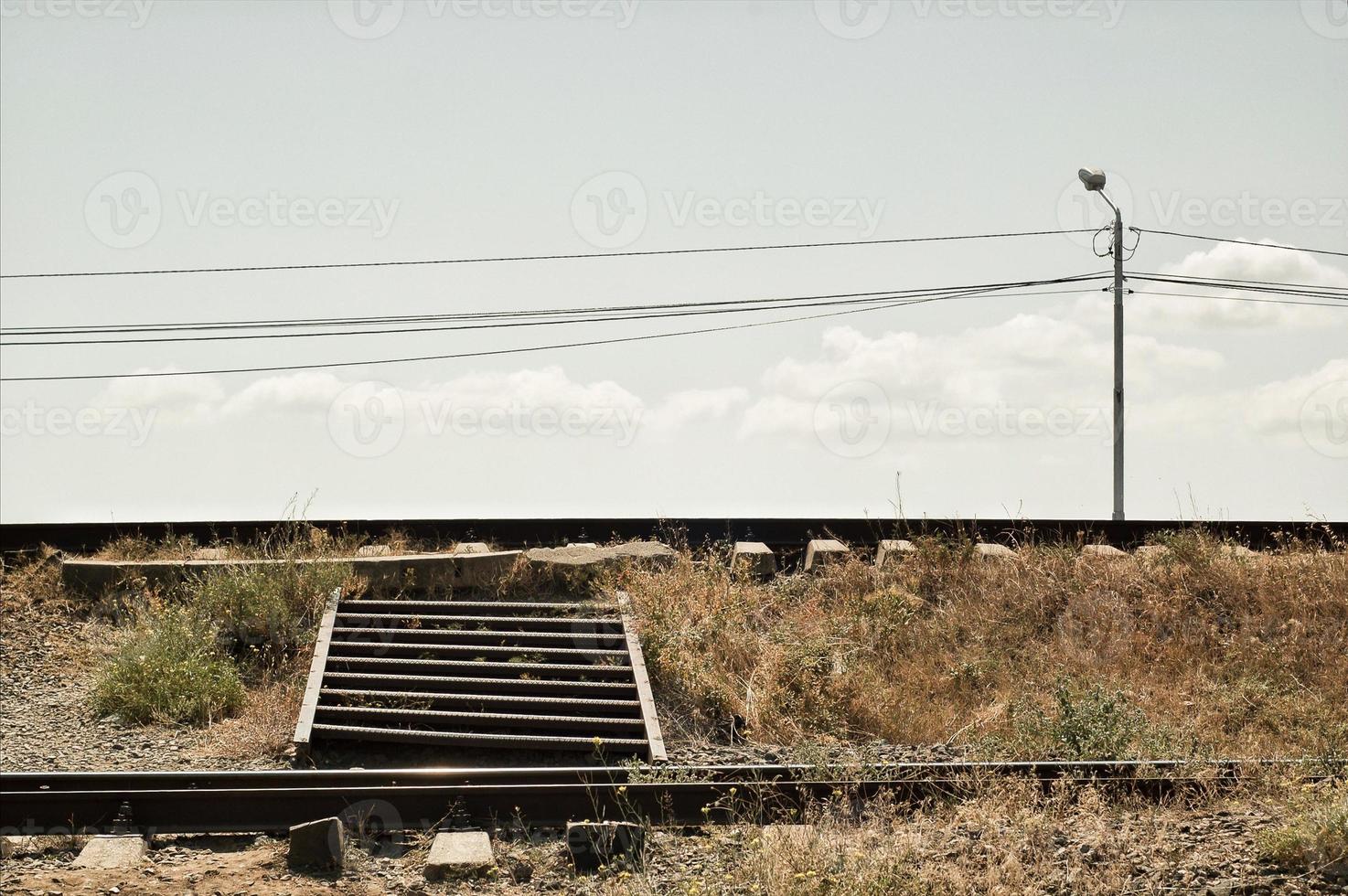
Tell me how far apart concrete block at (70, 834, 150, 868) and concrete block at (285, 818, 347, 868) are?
87 centimetres

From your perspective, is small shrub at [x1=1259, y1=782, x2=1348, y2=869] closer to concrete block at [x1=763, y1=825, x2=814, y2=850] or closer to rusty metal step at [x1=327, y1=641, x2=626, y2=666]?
concrete block at [x1=763, y1=825, x2=814, y2=850]

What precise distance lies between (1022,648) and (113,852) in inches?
306

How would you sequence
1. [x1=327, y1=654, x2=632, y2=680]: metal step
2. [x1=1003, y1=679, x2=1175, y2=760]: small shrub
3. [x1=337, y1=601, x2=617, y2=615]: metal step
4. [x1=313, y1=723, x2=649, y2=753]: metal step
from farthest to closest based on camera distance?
[x1=337, y1=601, x2=617, y2=615]: metal step < [x1=327, y1=654, x2=632, y2=680]: metal step < [x1=313, y1=723, x2=649, y2=753]: metal step < [x1=1003, y1=679, x2=1175, y2=760]: small shrub

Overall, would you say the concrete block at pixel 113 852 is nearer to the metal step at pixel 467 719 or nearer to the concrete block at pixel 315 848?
the concrete block at pixel 315 848

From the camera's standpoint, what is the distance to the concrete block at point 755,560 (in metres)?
11.7

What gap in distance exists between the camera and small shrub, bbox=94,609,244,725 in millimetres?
8969

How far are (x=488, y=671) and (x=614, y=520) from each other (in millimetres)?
3584

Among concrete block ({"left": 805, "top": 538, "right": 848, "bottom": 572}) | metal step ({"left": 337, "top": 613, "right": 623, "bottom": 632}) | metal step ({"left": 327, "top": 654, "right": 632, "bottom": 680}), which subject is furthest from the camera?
concrete block ({"left": 805, "top": 538, "right": 848, "bottom": 572})

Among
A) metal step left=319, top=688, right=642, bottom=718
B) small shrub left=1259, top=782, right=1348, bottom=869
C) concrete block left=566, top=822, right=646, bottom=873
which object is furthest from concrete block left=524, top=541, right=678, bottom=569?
small shrub left=1259, top=782, right=1348, bottom=869

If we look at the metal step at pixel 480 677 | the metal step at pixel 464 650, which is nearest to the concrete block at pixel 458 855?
the metal step at pixel 480 677

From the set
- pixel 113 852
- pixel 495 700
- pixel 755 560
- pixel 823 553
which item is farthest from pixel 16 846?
pixel 823 553

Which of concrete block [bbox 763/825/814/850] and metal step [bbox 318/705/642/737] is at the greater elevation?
metal step [bbox 318/705/642/737]

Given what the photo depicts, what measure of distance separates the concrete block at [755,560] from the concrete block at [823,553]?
414 mm

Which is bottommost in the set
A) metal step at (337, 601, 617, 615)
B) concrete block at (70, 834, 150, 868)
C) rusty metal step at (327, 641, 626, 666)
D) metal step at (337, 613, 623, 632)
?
concrete block at (70, 834, 150, 868)
